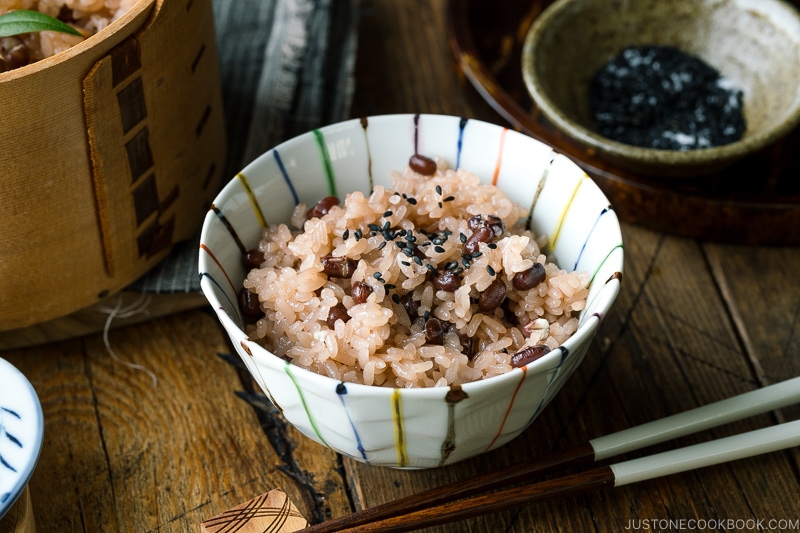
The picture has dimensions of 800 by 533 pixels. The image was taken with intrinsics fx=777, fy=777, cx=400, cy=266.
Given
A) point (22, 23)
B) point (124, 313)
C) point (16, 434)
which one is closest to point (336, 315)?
point (16, 434)

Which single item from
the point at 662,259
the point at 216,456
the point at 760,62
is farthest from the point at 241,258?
the point at 760,62

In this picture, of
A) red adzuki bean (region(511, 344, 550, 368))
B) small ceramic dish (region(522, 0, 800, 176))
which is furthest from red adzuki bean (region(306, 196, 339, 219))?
small ceramic dish (region(522, 0, 800, 176))

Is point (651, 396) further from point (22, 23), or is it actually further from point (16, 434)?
point (22, 23)

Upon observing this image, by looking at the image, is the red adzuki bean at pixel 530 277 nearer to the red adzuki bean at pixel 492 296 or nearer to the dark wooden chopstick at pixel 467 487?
the red adzuki bean at pixel 492 296

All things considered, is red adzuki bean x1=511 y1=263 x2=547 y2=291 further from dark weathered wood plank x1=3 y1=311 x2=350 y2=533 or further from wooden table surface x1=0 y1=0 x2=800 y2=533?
dark weathered wood plank x1=3 y1=311 x2=350 y2=533

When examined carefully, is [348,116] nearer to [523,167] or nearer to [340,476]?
[523,167]
